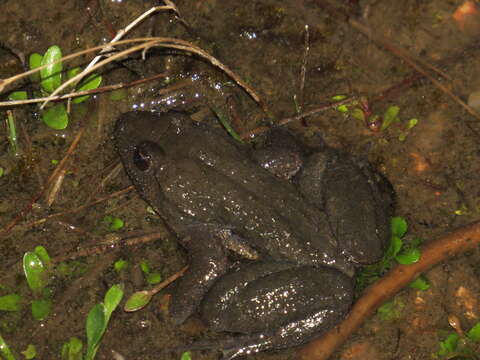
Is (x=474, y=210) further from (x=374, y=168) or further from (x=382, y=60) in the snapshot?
(x=382, y=60)

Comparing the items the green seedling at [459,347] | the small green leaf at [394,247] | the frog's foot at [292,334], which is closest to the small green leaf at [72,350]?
the frog's foot at [292,334]

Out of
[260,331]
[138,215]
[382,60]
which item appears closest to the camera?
[260,331]

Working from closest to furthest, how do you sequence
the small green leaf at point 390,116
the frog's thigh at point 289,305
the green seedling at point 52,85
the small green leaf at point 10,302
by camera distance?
the frog's thigh at point 289,305, the small green leaf at point 10,302, the green seedling at point 52,85, the small green leaf at point 390,116

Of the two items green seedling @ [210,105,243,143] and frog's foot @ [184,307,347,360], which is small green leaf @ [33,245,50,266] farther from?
green seedling @ [210,105,243,143]

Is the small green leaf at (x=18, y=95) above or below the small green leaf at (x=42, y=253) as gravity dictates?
above

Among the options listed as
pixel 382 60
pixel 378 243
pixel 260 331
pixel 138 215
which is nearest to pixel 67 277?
pixel 138 215

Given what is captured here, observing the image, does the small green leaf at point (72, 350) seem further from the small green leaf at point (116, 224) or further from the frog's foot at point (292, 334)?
the frog's foot at point (292, 334)

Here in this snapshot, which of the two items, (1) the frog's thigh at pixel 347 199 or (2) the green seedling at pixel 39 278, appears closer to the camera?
(1) the frog's thigh at pixel 347 199

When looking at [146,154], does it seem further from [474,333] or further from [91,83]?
[474,333]

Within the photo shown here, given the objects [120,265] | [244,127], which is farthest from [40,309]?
[244,127]
